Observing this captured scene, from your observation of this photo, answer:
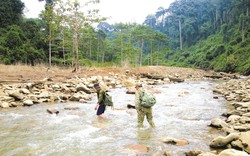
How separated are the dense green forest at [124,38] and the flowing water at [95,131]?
12352 mm

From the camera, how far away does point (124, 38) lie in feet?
142

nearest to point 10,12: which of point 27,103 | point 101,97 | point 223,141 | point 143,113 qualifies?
point 27,103

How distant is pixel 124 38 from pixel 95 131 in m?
38.3

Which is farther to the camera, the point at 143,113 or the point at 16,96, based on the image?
the point at 16,96

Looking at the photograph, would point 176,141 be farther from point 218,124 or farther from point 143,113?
point 218,124

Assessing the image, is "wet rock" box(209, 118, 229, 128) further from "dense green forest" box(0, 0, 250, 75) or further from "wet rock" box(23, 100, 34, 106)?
"dense green forest" box(0, 0, 250, 75)

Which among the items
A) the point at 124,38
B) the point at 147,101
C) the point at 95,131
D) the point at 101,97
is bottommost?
the point at 95,131

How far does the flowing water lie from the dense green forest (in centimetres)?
1235

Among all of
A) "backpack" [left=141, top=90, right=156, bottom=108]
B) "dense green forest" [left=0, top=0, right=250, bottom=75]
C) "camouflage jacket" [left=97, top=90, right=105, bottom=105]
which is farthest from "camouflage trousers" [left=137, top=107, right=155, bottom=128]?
"dense green forest" [left=0, top=0, right=250, bottom=75]

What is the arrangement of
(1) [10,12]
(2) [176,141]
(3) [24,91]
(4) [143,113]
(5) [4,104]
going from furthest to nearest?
(1) [10,12], (3) [24,91], (5) [4,104], (4) [143,113], (2) [176,141]

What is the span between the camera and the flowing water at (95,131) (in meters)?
4.60

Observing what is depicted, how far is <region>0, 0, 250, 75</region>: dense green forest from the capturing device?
68.0ft

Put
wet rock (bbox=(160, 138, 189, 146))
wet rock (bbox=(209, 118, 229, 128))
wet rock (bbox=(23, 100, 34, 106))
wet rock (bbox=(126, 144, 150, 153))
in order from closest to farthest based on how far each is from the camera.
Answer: wet rock (bbox=(126, 144, 150, 153)) < wet rock (bbox=(160, 138, 189, 146)) < wet rock (bbox=(209, 118, 229, 128)) < wet rock (bbox=(23, 100, 34, 106))

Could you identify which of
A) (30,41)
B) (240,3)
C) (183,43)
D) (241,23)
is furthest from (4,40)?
(183,43)
